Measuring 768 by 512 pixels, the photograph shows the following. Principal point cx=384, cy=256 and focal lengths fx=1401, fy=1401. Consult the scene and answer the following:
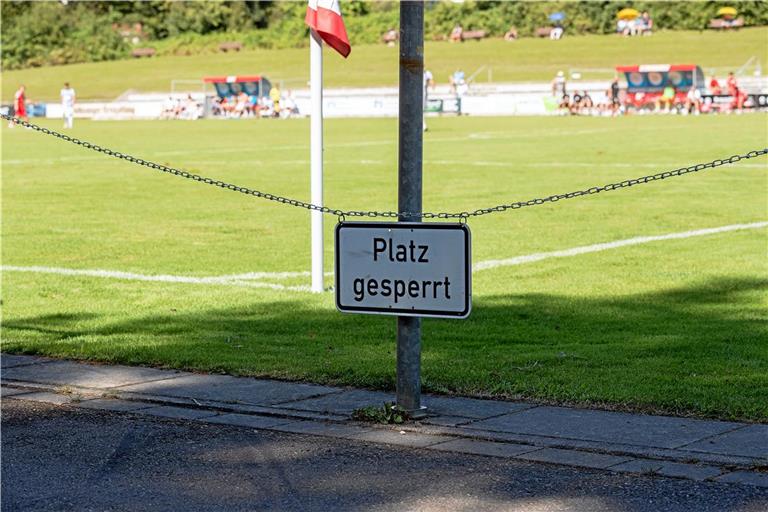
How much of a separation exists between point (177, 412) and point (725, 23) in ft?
318

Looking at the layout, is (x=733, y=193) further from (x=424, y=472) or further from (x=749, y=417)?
(x=424, y=472)

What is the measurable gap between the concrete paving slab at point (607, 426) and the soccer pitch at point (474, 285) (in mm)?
239

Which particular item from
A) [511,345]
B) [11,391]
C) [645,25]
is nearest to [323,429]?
[11,391]

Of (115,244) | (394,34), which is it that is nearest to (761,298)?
(115,244)

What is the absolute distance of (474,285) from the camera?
12.6 metres

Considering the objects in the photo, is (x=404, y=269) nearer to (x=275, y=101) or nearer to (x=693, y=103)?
(x=693, y=103)

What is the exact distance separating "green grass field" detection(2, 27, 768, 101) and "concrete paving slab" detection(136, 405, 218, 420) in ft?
245

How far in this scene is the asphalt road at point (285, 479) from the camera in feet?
18.7

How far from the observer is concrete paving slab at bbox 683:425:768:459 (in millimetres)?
6363

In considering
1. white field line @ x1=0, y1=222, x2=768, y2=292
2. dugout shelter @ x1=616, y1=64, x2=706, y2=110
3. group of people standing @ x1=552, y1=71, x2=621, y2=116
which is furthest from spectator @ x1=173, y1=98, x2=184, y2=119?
white field line @ x1=0, y1=222, x2=768, y2=292

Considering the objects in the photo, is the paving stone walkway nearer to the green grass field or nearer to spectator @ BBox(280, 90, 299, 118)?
spectator @ BBox(280, 90, 299, 118)

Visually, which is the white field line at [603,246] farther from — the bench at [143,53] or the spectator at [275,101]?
the bench at [143,53]

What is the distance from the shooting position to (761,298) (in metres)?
11.5

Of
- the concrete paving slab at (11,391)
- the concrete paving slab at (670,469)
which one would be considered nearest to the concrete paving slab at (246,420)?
the concrete paving slab at (11,391)
